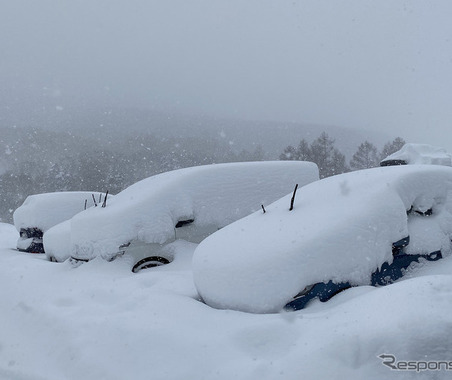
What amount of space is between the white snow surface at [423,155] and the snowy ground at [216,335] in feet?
31.6

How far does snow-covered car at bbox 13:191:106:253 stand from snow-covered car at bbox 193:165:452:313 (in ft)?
20.7

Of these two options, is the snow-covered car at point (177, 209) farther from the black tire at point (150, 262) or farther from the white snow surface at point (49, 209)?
the white snow surface at point (49, 209)

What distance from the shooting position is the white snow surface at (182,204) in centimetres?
554

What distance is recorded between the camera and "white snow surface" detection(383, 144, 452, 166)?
12430 mm

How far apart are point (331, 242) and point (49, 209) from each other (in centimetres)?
786

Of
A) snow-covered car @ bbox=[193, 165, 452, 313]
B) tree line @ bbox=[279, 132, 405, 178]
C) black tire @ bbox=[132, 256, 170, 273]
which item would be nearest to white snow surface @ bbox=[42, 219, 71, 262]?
black tire @ bbox=[132, 256, 170, 273]

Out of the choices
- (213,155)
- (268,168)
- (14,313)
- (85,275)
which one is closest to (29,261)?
(85,275)

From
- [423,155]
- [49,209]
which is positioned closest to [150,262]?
[49,209]

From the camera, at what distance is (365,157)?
42.5m

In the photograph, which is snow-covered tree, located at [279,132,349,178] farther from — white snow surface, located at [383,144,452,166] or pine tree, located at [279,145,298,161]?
white snow surface, located at [383,144,452,166]

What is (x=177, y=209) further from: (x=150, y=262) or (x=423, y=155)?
(x=423, y=155)

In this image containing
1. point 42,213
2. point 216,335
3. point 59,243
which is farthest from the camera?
point 42,213

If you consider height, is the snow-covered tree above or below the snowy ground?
below

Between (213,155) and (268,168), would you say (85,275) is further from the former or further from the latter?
(213,155)
